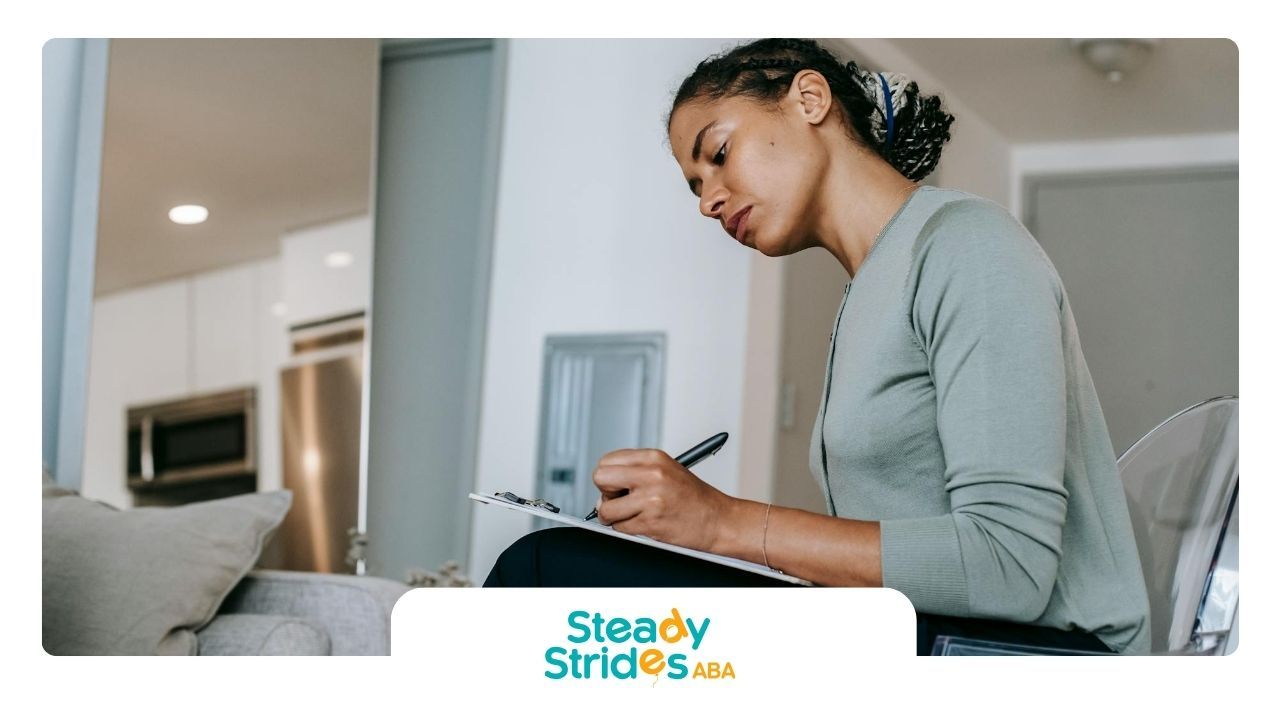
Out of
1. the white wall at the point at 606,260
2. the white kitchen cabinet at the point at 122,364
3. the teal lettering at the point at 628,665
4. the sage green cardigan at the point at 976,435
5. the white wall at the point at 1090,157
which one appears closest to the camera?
the sage green cardigan at the point at 976,435

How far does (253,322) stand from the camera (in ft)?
6.01

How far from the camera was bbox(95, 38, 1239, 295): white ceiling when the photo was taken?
1.53 m

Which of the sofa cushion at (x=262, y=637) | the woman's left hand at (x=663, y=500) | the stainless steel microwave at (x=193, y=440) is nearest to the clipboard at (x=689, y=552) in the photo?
the woman's left hand at (x=663, y=500)

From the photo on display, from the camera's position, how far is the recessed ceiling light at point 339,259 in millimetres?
1895

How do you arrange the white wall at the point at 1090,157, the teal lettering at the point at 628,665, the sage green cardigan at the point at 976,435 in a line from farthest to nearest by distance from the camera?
the white wall at the point at 1090,157 → the teal lettering at the point at 628,665 → the sage green cardigan at the point at 976,435

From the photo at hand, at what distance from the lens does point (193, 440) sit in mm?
1795

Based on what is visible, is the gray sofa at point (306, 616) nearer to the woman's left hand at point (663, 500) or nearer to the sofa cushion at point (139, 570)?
the sofa cushion at point (139, 570)

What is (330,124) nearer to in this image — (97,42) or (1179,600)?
(97,42)

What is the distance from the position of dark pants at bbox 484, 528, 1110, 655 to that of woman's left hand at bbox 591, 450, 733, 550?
5 cm

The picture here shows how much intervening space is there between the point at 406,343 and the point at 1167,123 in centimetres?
117

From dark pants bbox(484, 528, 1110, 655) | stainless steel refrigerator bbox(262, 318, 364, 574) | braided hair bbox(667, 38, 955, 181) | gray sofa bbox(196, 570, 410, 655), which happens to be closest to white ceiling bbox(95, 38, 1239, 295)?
stainless steel refrigerator bbox(262, 318, 364, 574)

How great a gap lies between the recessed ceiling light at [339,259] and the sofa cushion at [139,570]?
1.80 ft

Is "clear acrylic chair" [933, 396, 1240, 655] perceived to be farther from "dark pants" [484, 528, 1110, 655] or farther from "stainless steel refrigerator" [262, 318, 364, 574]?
"stainless steel refrigerator" [262, 318, 364, 574]

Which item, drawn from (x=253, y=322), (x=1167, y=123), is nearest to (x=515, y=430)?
(x=253, y=322)
